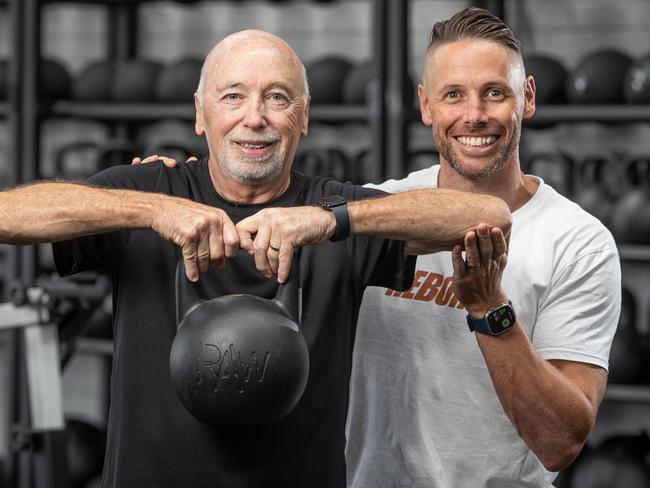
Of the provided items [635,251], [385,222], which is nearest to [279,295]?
[385,222]

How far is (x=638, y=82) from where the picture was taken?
4090 mm

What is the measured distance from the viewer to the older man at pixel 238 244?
189 centimetres

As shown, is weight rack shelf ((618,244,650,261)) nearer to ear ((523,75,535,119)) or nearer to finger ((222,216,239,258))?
ear ((523,75,535,119))

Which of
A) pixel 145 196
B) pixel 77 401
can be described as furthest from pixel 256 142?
pixel 77 401

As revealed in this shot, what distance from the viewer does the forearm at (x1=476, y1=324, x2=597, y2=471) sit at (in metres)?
2.05

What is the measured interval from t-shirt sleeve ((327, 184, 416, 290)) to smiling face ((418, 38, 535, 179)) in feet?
0.80

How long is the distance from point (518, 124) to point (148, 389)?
90 centimetres

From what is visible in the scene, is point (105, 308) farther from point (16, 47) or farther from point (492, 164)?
point (492, 164)

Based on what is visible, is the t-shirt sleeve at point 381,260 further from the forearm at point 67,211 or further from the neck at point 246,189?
the forearm at point 67,211

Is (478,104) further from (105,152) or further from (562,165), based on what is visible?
(105,152)

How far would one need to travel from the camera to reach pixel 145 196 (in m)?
1.91

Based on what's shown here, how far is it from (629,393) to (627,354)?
151 mm

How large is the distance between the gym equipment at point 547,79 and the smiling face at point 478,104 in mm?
2001

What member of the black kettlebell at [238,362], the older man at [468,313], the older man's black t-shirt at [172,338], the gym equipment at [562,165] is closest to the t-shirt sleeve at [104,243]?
the older man's black t-shirt at [172,338]
